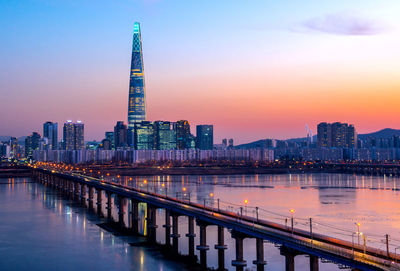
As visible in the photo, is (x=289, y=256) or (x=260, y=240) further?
(x=260, y=240)

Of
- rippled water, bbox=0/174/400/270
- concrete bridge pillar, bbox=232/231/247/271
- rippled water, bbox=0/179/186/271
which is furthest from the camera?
rippled water, bbox=0/174/400/270

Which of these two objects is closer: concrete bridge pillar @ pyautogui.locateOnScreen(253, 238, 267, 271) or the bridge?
the bridge

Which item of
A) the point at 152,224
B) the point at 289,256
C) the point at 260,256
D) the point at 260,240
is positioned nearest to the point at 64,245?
the point at 152,224

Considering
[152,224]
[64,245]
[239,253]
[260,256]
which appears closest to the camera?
[260,256]

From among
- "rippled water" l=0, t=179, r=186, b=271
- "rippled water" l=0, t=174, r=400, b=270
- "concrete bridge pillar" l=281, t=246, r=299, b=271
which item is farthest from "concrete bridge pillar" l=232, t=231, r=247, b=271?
"concrete bridge pillar" l=281, t=246, r=299, b=271

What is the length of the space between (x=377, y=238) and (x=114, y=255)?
3250 centimetres

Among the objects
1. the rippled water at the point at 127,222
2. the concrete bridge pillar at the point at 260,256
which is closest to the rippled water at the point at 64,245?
the rippled water at the point at 127,222

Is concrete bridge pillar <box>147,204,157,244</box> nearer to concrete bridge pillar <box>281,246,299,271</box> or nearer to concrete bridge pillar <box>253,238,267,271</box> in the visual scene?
concrete bridge pillar <box>253,238,267,271</box>

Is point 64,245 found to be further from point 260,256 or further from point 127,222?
point 260,256

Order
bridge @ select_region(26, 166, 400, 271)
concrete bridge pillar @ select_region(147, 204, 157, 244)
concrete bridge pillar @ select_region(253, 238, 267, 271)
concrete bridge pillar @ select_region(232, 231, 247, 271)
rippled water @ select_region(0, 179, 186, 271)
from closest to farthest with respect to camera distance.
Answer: bridge @ select_region(26, 166, 400, 271), concrete bridge pillar @ select_region(253, 238, 267, 271), concrete bridge pillar @ select_region(232, 231, 247, 271), rippled water @ select_region(0, 179, 186, 271), concrete bridge pillar @ select_region(147, 204, 157, 244)

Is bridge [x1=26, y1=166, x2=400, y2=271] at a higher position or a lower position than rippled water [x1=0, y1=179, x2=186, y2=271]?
higher

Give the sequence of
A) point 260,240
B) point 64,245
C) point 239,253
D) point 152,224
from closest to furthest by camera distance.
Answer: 1. point 260,240
2. point 239,253
3. point 64,245
4. point 152,224

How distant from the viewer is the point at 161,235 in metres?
69.1

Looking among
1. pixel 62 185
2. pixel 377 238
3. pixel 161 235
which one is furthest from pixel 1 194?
pixel 377 238
